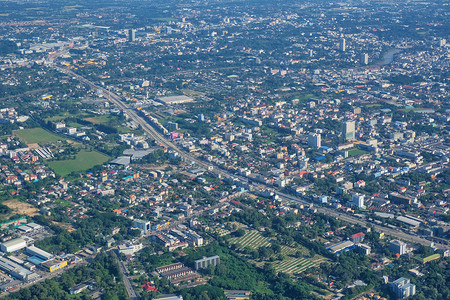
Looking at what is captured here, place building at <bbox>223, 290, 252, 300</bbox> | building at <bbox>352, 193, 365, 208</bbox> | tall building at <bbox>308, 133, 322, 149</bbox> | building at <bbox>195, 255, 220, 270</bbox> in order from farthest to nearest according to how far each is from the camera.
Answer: tall building at <bbox>308, 133, 322, 149</bbox>
building at <bbox>352, 193, 365, 208</bbox>
building at <bbox>195, 255, 220, 270</bbox>
building at <bbox>223, 290, 252, 300</bbox>

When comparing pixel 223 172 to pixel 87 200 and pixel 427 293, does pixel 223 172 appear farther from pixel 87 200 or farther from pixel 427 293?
pixel 427 293

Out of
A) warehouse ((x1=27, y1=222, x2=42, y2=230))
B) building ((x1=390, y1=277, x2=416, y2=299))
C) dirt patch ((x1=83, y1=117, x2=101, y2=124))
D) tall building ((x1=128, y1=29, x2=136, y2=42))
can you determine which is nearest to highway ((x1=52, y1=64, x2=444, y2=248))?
dirt patch ((x1=83, y1=117, x2=101, y2=124))

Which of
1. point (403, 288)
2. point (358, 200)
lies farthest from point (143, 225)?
point (403, 288)

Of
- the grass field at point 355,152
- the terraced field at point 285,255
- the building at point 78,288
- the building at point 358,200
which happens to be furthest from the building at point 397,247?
the grass field at point 355,152

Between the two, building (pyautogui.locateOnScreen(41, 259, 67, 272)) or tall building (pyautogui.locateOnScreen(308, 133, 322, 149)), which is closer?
building (pyautogui.locateOnScreen(41, 259, 67, 272))

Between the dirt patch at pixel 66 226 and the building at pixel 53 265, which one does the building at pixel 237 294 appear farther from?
the dirt patch at pixel 66 226

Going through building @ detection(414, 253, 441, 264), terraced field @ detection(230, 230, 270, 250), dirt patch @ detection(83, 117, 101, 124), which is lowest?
dirt patch @ detection(83, 117, 101, 124)

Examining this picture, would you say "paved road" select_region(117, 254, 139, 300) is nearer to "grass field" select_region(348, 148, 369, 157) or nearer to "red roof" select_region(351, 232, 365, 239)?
"red roof" select_region(351, 232, 365, 239)
